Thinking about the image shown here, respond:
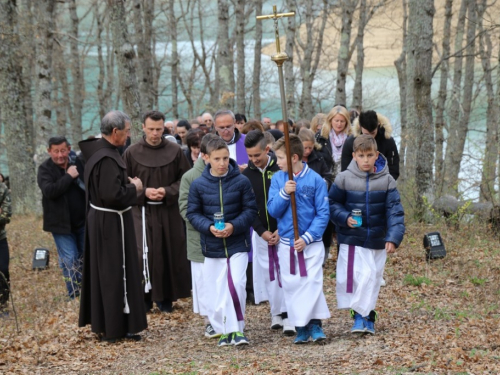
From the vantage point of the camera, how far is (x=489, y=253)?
11953 millimetres

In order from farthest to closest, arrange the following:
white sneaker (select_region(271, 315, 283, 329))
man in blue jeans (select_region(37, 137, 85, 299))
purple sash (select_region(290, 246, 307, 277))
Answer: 1. man in blue jeans (select_region(37, 137, 85, 299))
2. white sneaker (select_region(271, 315, 283, 329))
3. purple sash (select_region(290, 246, 307, 277))

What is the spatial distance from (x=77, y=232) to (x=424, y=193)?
647 centimetres

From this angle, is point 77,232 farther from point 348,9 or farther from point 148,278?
point 348,9

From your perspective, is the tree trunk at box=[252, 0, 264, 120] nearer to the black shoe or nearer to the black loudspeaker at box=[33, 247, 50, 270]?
the black loudspeaker at box=[33, 247, 50, 270]

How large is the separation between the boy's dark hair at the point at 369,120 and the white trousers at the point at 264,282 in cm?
223

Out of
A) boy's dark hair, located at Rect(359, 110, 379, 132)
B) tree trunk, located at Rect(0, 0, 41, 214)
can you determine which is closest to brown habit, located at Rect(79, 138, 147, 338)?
boy's dark hair, located at Rect(359, 110, 379, 132)

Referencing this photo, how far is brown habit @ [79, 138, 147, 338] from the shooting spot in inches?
328

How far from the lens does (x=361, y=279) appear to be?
7727 mm

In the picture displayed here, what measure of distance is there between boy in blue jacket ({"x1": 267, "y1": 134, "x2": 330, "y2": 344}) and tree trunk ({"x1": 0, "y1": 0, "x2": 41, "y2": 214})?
14285 millimetres

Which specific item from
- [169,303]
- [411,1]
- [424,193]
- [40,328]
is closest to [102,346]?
[40,328]

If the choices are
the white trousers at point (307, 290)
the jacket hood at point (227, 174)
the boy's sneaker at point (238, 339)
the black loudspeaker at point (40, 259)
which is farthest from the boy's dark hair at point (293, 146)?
the black loudspeaker at point (40, 259)

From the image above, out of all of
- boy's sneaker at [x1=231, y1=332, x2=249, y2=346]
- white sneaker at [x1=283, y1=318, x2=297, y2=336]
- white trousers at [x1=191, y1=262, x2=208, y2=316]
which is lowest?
white sneaker at [x1=283, y1=318, x2=297, y2=336]

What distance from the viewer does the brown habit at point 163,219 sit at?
9.85 meters

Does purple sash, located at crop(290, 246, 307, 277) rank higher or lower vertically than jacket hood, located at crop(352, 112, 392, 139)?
lower
